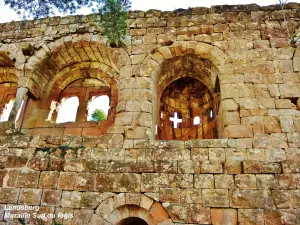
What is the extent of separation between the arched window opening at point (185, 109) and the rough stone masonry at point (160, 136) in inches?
24.1

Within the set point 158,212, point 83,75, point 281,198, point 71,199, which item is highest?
point 83,75

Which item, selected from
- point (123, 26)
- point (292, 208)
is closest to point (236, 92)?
point (292, 208)

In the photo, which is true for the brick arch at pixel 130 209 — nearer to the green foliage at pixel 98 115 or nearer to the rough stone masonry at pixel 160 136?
the rough stone masonry at pixel 160 136

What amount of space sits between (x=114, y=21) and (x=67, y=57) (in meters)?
1.71

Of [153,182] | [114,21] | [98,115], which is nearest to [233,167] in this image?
[153,182]

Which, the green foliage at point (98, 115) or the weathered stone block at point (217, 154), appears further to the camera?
the green foliage at point (98, 115)

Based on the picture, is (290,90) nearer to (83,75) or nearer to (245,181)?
(245,181)

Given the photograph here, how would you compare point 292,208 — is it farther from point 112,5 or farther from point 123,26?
point 112,5

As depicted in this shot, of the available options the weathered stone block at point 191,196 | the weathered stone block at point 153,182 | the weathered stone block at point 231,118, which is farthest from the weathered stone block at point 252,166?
the weathered stone block at point 153,182

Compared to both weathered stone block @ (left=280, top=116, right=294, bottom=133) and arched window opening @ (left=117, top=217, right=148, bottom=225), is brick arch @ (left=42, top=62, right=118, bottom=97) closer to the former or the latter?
arched window opening @ (left=117, top=217, right=148, bottom=225)

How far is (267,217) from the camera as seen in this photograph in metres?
3.85

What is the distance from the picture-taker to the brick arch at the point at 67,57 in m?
5.96

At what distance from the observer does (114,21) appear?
229 inches

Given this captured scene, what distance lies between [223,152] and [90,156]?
2437 millimetres
